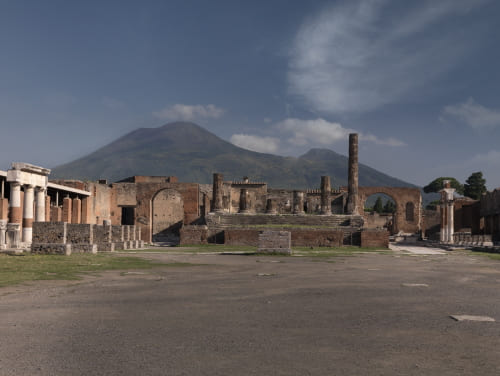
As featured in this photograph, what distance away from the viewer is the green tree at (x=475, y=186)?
275ft

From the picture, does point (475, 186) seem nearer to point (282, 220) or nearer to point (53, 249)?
point (282, 220)

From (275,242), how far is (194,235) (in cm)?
1161

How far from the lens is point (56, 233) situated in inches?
811

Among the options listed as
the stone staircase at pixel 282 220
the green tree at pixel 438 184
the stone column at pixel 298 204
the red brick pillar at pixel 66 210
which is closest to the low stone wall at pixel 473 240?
the stone staircase at pixel 282 220

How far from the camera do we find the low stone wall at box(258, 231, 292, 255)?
2158 centimetres

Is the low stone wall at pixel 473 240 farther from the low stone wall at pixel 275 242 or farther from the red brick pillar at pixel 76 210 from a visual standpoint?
Result: the red brick pillar at pixel 76 210

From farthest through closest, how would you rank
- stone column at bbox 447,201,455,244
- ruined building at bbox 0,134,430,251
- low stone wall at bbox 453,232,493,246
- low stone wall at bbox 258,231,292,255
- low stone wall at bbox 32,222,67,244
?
1. stone column at bbox 447,201,455,244
2. low stone wall at bbox 453,232,493,246
3. ruined building at bbox 0,134,430,251
4. low stone wall at bbox 258,231,292,255
5. low stone wall at bbox 32,222,67,244

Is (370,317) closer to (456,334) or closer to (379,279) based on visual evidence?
(456,334)

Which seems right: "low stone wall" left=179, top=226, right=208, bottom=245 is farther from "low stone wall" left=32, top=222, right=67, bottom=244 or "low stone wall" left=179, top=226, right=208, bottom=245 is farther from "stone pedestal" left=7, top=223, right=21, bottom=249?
"low stone wall" left=32, top=222, right=67, bottom=244

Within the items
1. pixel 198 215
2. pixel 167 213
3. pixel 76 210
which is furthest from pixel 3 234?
pixel 167 213

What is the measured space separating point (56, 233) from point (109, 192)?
97.9 feet

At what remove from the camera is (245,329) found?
573 centimetres

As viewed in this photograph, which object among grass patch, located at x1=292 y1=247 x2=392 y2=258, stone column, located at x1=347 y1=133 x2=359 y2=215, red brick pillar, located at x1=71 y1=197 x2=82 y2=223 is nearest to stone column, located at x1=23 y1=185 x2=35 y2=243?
grass patch, located at x1=292 y1=247 x2=392 y2=258

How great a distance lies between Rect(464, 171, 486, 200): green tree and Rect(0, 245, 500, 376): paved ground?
7996cm
